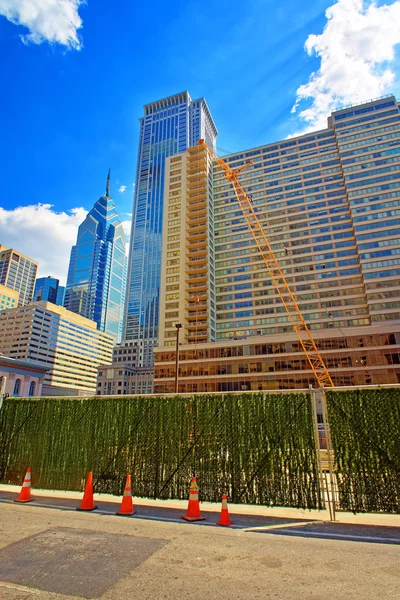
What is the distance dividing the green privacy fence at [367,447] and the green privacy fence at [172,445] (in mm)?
655

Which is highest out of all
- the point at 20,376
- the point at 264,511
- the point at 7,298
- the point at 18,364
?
the point at 7,298

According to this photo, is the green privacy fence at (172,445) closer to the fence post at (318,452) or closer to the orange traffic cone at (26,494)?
the fence post at (318,452)

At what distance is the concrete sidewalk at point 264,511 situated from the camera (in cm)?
780

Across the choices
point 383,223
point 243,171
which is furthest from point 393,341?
point 243,171

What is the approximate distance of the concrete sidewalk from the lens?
25.6 feet

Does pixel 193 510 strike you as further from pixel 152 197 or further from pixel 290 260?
pixel 152 197

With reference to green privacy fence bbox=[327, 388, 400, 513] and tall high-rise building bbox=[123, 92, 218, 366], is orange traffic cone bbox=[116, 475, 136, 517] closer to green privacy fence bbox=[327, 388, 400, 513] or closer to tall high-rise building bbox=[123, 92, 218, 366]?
green privacy fence bbox=[327, 388, 400, 513]

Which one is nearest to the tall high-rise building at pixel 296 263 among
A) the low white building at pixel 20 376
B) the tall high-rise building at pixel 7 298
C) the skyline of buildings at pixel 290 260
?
the skyline of buildings at pixel 290 260

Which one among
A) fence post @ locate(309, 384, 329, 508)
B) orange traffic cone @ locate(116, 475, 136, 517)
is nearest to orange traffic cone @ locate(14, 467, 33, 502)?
orange traffic cone @ locate(116, 475, 136, 517)

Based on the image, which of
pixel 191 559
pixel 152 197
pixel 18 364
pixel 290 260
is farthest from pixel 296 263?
pixel 152 197

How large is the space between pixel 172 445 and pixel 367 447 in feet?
16.7

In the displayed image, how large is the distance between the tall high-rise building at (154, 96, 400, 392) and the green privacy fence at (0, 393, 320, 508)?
5668cm

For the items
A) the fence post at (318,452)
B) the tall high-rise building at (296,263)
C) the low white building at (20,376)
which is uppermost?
the tall high-rise building at (296,263)

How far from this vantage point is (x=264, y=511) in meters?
8.57
